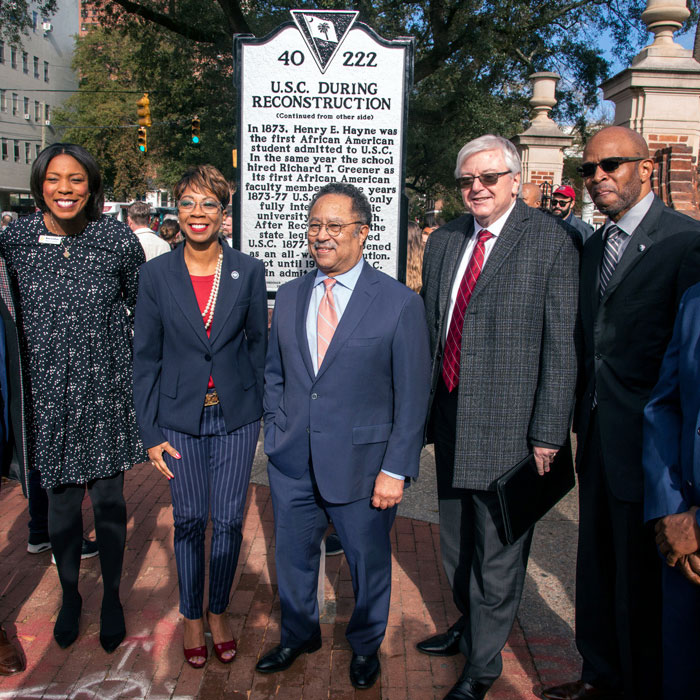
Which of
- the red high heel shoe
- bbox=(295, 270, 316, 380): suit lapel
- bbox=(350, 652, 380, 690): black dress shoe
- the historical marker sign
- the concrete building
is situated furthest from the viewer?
the concrete building

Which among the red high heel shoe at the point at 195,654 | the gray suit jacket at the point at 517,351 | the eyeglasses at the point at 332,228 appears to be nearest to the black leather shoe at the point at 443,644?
the gray suit jacket at the point at 517,351

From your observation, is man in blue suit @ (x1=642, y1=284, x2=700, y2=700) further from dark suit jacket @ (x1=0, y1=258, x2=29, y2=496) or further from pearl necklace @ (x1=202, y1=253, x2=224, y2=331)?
dark suit jacket @ (x1=0, y1=258, x2=29, y2=496)

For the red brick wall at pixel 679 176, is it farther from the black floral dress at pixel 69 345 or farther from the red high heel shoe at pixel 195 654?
the red high heel shoe at pixel 195 654

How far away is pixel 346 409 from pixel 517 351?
2.38ft

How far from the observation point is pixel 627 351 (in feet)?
8.23

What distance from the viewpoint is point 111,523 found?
10.8 feet

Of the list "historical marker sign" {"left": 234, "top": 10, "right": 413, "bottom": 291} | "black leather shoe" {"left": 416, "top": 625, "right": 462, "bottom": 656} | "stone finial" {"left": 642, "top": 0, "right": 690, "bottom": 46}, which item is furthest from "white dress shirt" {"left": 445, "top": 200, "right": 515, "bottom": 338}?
"stone finial" {"left": 642, "top": 0, "right": 690, "bottom": 46}

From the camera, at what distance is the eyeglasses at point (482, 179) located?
2771 millimetres

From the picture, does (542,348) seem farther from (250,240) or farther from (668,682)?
(250,240)

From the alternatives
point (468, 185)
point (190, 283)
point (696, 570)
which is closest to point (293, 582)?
point (190, 283)

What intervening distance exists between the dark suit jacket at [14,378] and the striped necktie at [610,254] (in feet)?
8.14

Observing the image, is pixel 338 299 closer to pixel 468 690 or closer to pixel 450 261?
pixel 450 261

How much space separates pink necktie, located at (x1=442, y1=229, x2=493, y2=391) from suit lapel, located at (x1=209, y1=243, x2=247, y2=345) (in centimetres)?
96

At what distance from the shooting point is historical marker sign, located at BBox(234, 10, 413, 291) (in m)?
3.96
